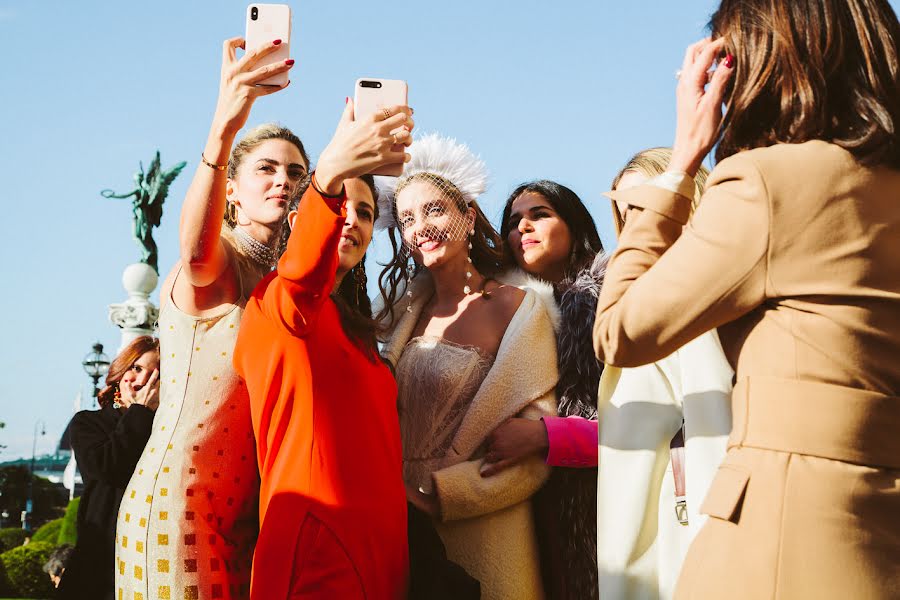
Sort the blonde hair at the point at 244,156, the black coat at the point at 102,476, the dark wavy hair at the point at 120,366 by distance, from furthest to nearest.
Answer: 1. the dark wavy hair at the point at 120,366
2. the black coat at the point at 102,476
3. the blonde hair at the point at 244,156

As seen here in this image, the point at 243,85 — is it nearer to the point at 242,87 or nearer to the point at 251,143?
the point at 242,87

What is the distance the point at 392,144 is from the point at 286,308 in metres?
0.52

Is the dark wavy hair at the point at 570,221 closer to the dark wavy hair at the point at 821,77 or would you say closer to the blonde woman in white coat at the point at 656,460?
the blonde woman in white coat at the point at 656,460

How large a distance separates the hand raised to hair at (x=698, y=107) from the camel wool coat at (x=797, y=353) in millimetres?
200

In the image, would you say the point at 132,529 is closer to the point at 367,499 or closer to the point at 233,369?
the point at 233,369

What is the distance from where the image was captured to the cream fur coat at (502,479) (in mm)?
3568

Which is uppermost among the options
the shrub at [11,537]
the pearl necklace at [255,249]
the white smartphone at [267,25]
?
the white smartphone at [267,25]

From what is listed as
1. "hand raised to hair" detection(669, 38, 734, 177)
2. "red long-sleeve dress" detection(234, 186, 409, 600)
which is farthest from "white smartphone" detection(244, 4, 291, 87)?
"hand raised to hair" detection(669, 38, 734, 177)

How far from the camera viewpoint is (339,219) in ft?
8.52

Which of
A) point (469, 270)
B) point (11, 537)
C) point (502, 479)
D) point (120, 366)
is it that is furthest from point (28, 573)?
point (502, 479)

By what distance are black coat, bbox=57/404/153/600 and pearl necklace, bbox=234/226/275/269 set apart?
1246 millimetres

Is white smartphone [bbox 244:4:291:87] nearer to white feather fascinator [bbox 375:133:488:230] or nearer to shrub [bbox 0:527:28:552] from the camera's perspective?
white feather fascinator [bbox 375:133:488:230]

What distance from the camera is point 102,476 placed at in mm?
4449

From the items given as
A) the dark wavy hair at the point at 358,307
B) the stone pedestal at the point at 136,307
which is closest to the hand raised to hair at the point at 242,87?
the dark wavy hair at the point at 358,307
